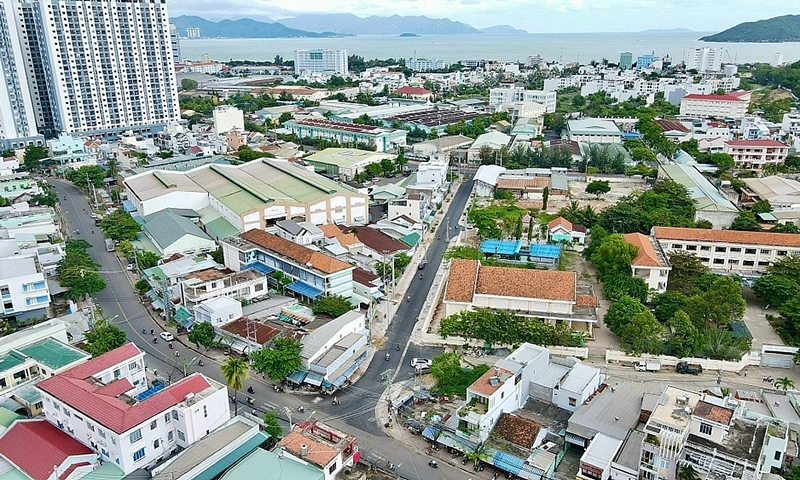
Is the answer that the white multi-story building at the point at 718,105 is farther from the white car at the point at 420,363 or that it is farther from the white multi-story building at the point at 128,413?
the white multi-story building at the point at 128,413

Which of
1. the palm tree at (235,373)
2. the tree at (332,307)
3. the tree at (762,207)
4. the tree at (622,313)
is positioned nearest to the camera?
the palm tree at (235,373)

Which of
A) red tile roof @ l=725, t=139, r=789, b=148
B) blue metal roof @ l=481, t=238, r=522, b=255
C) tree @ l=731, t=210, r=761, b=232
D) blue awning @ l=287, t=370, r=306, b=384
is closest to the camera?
blue awning @ l=287, t=370, r=306, b=384

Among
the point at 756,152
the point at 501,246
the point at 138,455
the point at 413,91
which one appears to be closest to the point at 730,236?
the point at 501,246

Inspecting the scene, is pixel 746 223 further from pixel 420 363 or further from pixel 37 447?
pixel 37 447

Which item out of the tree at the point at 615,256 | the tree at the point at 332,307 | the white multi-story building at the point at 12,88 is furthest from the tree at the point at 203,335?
the white multi-story building at the point at 12,88

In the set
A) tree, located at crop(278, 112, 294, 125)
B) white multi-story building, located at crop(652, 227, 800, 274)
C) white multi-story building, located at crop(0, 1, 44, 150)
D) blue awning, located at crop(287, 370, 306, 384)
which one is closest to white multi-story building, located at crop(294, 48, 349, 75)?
tree, located at crop(278, 112, 294, 125)

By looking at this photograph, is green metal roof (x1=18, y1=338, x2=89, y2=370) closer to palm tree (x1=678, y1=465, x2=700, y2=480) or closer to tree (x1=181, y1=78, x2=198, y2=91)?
palm tree (x1=678, y1=465, x2=700, y2=480)

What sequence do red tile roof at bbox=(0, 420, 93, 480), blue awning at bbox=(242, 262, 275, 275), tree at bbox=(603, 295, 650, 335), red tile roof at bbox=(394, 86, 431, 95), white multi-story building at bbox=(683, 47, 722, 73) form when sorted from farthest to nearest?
white multi-story building at bbox=(683, 47, 722, 73)
red tile roof at bbox=(394, 86, 431, 95)
blue awning at bbox=(242, 262, 275, 275)
tree at bbox=(603, 295, 650, 335)
red tile roof at bbox=(0, 420, 93, 480)
